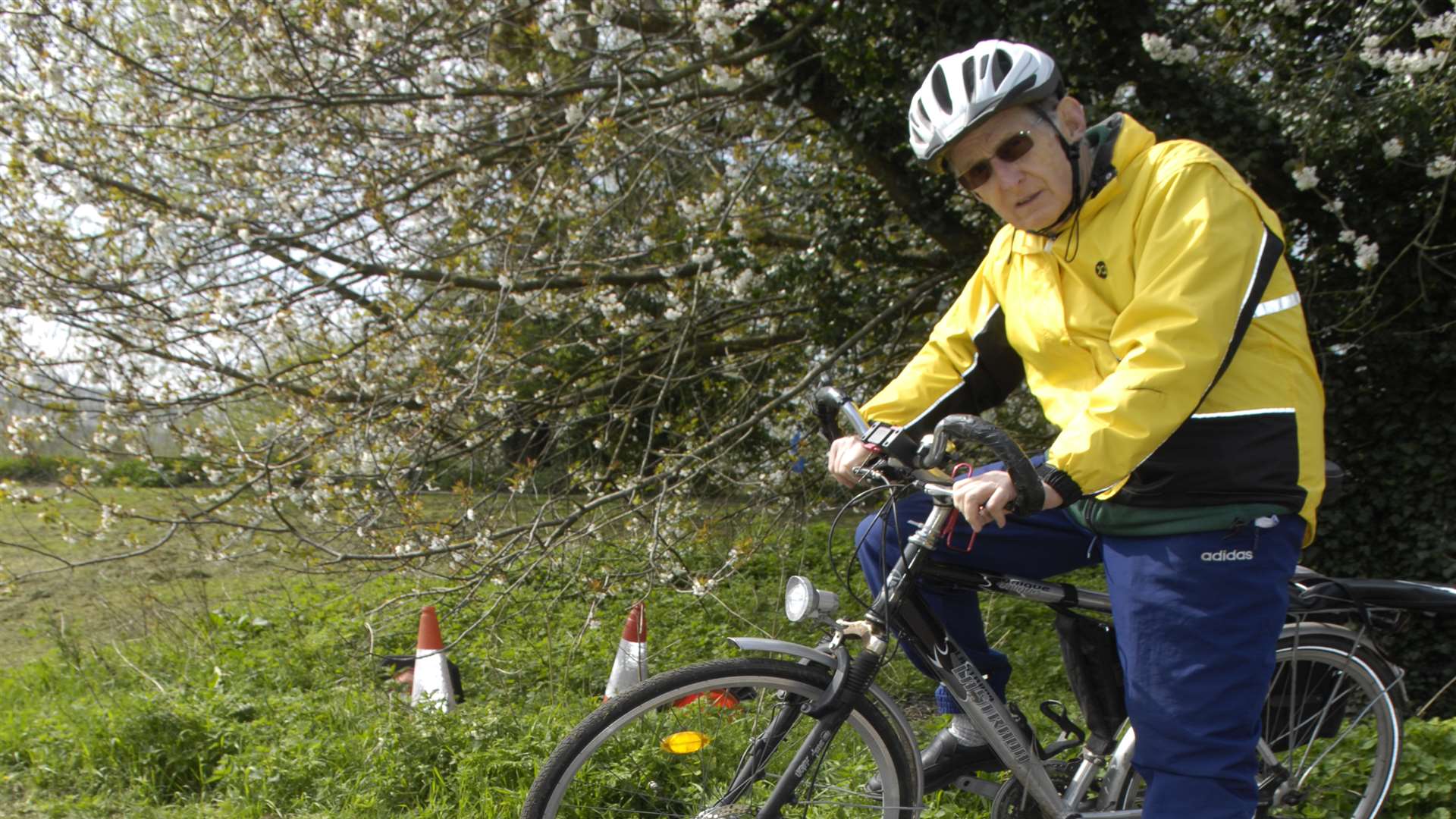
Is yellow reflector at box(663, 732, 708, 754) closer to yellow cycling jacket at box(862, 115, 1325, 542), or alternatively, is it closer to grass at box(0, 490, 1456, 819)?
grass at box(0, 490, 1456, 819)

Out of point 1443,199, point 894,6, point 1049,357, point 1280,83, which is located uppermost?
point 894,6

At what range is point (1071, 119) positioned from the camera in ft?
7.74

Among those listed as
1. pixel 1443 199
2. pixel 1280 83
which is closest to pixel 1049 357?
pixel 1443 199

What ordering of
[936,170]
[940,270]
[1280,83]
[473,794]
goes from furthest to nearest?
1. [940,270]
2. [1280,83]
3. [473,794]
4. [936,170]

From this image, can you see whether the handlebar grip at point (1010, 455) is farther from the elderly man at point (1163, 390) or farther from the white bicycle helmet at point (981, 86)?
the white bicycle helmet at point (981, 86)

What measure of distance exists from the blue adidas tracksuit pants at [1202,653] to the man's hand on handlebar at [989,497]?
1.26 ft

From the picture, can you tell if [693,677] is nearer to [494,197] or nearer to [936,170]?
[936,170]

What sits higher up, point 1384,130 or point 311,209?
point 311,209

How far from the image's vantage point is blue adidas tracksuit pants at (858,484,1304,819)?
220cm

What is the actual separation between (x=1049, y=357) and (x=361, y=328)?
A: 185 inches

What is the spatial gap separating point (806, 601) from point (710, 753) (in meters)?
0.95

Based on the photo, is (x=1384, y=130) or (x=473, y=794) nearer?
(x=473, y=794)

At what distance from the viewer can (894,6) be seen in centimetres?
508

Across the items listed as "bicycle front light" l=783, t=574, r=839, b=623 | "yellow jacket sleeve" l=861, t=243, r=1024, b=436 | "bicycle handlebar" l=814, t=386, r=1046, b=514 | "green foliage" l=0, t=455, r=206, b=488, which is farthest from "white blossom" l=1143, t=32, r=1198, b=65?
"green foliage" l=0, t=455, r=206, b=488
